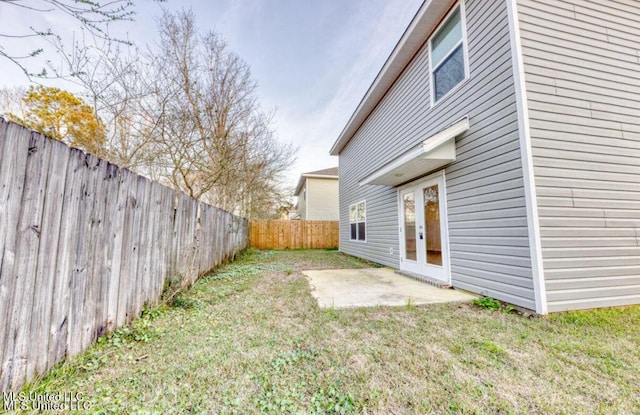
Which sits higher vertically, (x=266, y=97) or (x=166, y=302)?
(x=266, y=97)

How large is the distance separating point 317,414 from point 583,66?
541 cm

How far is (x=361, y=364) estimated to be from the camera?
2.03 m

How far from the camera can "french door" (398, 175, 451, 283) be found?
15.6 ft

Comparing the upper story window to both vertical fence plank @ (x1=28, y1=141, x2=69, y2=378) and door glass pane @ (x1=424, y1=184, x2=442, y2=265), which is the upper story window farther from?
vertical fence plank @ (x1=28, y1=141, x2=69, y2=378)

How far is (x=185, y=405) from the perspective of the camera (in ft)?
5.12

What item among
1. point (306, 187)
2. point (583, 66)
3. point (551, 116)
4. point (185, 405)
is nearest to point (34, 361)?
point (185, 405)

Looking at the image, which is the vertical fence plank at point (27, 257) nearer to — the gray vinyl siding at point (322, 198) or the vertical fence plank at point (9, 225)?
the vertical fence plank at point (9, 225)

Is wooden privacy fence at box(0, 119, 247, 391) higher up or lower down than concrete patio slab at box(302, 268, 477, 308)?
higher up

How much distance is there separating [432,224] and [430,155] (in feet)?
4.98

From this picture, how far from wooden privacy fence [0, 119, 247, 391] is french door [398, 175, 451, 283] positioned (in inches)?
182

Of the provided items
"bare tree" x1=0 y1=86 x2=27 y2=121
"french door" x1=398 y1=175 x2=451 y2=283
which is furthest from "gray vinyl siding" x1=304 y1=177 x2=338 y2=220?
"bare tree" x1=0 y1=86 x2=27 y2=121

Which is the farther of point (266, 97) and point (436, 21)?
point (266, 97)

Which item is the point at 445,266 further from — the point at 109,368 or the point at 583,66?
the point at 109,368

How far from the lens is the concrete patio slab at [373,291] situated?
12.2 ft
